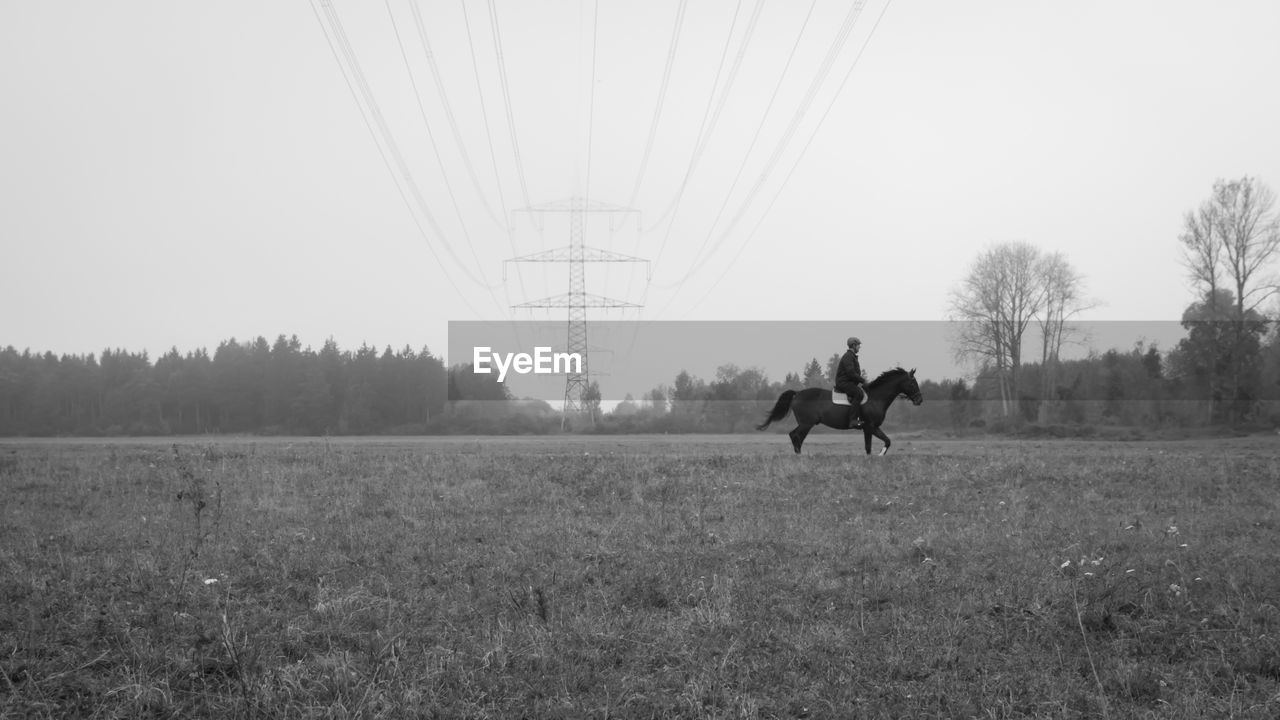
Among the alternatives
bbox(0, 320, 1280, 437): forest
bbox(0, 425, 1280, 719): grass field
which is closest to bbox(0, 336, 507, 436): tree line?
bbox(0, 320, 1280, 437): forest

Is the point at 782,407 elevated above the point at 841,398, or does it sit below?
below

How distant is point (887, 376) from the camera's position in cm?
2262

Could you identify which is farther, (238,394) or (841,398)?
(238,394)

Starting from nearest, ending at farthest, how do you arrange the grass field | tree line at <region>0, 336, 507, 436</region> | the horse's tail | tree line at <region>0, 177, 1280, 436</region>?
the grass field → the horse's tail → tree line at <region>0, 177, 1280, 436</region> → tree line at <region>0, 336, 507, 436</region>

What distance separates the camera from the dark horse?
22.1 m

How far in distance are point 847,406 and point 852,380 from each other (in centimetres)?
75

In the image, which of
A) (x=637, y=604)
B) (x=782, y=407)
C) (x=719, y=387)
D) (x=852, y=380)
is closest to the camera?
(x=637, y=604)

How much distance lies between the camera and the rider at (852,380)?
2159 centimetres

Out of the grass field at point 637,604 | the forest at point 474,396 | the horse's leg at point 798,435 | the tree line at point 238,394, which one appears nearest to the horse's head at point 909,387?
the horse's leg at point 798,435

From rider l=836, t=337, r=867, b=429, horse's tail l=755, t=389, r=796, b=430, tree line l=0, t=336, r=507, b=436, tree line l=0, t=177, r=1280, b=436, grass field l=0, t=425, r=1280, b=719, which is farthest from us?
tree line l=0, t=336, r=507, b=436

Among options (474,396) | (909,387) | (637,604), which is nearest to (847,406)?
(909,387)

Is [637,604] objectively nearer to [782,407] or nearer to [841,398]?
[841,398]

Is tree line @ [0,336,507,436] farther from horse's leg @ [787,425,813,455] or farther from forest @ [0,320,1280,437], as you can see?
horse's leg @ [787,425,813,455]

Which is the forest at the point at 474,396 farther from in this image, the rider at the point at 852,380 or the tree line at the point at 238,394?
the rider at the point at 852,380
